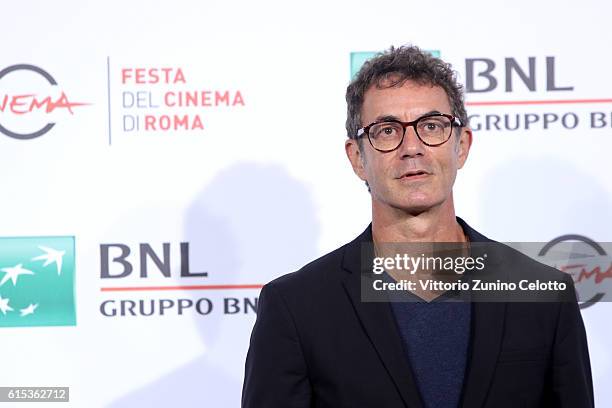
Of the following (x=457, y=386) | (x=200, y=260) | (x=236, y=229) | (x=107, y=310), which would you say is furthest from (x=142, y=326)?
(x=457, y=386)

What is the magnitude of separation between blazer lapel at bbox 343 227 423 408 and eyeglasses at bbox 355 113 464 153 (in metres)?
0.24

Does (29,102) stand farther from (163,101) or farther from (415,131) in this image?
(415,131)

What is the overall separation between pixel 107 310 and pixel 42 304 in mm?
190

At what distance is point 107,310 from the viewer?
2.24 m

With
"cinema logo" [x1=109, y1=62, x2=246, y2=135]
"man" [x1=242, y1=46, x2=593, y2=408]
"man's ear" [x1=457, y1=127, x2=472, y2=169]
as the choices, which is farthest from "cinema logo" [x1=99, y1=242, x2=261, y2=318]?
"man's ear" [x1=457, y1=127, x2=472, y2=169]

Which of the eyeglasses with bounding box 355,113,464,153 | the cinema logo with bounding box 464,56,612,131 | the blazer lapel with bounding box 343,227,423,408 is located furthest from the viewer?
the cinema logo with bounding box 464,56,612,131

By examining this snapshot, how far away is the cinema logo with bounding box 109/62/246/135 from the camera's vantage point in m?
2.22

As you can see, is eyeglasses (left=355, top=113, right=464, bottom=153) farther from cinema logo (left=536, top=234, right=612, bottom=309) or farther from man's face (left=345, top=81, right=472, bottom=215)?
cinema logo (left=536, top=234, right=612, bottom=309)

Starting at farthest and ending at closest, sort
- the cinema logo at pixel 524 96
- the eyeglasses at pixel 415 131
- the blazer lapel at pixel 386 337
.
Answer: the cinema logo at pixel 524 96 < the eyeglasses at pixel 415 131 < the blazer lapel at pixel 386 337

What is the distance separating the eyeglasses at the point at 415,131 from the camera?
4.63ft

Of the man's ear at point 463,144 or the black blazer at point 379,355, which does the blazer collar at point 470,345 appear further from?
the man's ear at point 463,144

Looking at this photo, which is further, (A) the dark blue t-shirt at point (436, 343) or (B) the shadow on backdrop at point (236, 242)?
(B) the shadow on backdrop at point (236, 242)

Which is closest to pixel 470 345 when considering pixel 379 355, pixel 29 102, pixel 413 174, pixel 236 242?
pixel 379 355

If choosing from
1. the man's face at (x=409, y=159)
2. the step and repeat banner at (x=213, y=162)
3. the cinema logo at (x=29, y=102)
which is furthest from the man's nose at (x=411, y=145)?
the cinema logo at (x=29, y=102)
